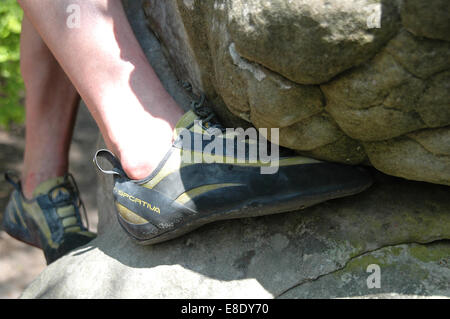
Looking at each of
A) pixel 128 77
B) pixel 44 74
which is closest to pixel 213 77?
pixel 128 77

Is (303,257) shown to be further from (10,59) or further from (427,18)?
(10,59)

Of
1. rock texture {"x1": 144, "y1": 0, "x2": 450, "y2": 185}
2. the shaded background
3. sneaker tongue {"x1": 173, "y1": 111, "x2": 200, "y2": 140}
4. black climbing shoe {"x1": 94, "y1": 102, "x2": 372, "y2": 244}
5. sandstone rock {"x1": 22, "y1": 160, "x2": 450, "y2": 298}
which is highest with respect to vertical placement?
rock texture {"x1": 144, "y1": 0, "x2": 450, "y2": 185}

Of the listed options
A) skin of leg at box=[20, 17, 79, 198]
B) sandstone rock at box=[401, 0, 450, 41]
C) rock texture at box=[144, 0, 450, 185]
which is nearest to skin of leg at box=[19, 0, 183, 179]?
rock texture at box=[144, 0, 450, 185]

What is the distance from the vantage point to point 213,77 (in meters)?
1.47

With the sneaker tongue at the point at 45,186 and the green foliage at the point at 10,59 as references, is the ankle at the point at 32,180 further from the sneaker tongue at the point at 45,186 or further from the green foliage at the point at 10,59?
the green foliage at the point at 10,59

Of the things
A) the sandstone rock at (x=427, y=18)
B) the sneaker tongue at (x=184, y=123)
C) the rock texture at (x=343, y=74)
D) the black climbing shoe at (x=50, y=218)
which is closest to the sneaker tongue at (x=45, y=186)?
the black climbing shoe at (x=50, y=218)

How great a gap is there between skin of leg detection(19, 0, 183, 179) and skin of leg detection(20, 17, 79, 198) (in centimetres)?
Result: 38

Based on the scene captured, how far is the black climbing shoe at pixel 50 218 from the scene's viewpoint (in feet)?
6.09

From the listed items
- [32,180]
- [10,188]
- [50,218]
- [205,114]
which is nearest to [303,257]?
[205,114]

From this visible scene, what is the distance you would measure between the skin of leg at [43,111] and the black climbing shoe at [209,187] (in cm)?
56

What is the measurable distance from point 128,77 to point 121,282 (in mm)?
614

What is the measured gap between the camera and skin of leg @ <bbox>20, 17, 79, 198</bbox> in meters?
1.87

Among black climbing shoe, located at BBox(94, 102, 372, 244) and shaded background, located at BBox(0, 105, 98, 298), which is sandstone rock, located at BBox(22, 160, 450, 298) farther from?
shaded background, located at BBox(0, 105, 98, 298)
